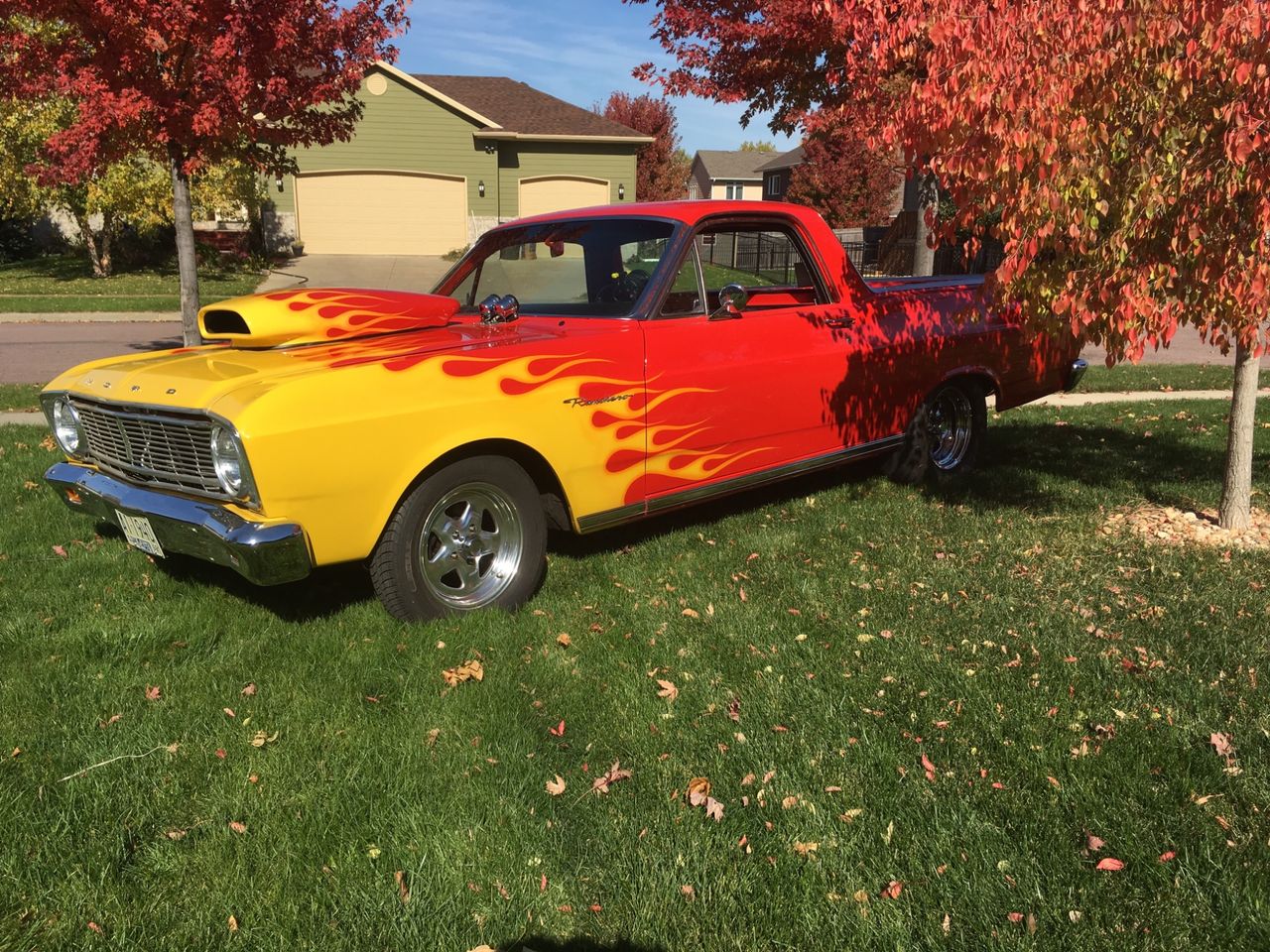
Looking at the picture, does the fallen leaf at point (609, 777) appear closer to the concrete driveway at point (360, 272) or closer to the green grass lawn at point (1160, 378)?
the green grass lawn at point (1160, 378)

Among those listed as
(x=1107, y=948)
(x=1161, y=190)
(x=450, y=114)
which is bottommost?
(x=1107, y=948)

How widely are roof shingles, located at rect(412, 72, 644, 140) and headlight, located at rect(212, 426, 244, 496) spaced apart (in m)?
26.1

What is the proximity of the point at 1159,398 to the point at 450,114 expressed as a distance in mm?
22913

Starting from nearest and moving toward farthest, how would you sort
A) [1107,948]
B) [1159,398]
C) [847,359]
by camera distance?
[1107,948]
[847,359]
[1159,398]

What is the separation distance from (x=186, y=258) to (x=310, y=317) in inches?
240

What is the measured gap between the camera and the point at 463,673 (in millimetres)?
3553

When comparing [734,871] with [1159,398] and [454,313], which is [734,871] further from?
[1159,398]

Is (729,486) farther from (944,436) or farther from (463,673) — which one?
(944,436)

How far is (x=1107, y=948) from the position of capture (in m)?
2.17

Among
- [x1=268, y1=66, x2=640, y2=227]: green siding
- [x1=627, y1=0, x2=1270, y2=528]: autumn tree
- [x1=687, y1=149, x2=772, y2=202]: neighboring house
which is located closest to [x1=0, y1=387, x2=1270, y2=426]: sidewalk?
[x1=627, y1=0, x2=1270, y2=528]: autumn tree

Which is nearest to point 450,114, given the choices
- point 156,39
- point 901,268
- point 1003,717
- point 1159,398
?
point 901,268

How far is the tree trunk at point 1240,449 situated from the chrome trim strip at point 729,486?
5.62ft

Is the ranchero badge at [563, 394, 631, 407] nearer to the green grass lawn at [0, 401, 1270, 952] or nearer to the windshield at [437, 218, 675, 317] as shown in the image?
the windshield at [437, 218, 675, 317]

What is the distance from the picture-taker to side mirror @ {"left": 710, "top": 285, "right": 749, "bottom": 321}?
15.0ft
